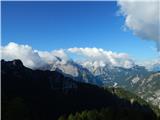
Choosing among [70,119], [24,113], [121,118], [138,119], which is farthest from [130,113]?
[24,113]

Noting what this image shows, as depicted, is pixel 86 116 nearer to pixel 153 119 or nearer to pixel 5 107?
pixel 153 119

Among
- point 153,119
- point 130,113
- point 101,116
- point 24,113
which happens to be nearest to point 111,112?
point 101,116

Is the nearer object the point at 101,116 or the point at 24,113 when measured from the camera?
the point at 24,113

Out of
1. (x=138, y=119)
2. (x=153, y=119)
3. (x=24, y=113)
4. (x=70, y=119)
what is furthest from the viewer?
(x=153, y=119)

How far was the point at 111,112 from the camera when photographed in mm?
173250

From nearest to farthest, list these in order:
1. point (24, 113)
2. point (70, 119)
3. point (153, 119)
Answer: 1. point (24, 113)
2. point (70, 119)
3. point (153, 119)

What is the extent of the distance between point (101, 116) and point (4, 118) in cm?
10467

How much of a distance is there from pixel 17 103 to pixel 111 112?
10413 centimetres

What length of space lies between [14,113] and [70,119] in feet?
309

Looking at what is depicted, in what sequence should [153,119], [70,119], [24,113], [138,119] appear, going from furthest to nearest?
[153,119], [138,119], [70,119], [24,113]

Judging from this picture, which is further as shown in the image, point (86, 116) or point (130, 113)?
point (130, 113)

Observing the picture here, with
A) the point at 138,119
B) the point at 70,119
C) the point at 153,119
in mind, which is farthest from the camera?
the point at 153,119

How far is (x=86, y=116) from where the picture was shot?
172 metres

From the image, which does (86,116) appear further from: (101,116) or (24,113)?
(24,113)
